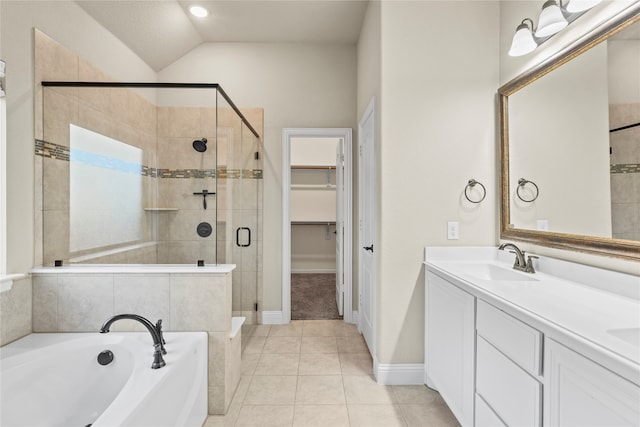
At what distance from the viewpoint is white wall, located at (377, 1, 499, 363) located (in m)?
2.13

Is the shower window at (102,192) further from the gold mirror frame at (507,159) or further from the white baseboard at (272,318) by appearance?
the gold mirror frame at (507,159)

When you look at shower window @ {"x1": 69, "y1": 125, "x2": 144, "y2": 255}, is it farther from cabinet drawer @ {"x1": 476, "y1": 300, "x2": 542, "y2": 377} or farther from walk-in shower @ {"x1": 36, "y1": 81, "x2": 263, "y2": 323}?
cabinet drawer @ {"x1": 476, "y1": 300, "x2": 542, "y2": 377}

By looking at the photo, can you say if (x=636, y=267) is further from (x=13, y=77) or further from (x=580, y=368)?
(x=13, y=77)

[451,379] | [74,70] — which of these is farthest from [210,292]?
[74,70]

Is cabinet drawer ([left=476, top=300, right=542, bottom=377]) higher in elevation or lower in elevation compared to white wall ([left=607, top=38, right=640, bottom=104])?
lower

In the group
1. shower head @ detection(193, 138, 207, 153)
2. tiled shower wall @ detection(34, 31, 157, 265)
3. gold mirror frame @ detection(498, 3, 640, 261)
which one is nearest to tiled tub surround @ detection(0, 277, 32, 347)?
tiled shower wall @ detection(34, 31, 157, 265)

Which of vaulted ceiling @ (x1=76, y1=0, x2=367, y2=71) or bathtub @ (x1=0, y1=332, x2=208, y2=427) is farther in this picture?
vaulted ceiling @ (x1=76, y1=0, x2=367, y2=71)

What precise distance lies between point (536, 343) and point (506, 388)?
0.30 m

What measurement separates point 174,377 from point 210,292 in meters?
0.50

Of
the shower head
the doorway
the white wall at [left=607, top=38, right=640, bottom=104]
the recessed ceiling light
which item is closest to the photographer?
the white wall at [left=607, top=38, right=640, bottom=104]

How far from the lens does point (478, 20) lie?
214cm

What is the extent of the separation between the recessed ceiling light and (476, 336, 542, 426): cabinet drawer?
A: 336cm

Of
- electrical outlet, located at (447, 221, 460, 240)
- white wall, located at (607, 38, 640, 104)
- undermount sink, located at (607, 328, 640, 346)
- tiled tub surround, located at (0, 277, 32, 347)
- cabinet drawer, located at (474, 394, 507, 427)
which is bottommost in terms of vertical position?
cabinet drawer, located at (474, 394, 507, 427)

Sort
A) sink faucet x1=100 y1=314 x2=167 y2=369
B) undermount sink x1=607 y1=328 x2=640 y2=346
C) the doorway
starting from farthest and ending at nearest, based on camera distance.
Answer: the doorway → sink faucet x1=100 y1=314 x2=167 y2=369 → undermount sink x1=607 y1=328 x2=640 y2=346
